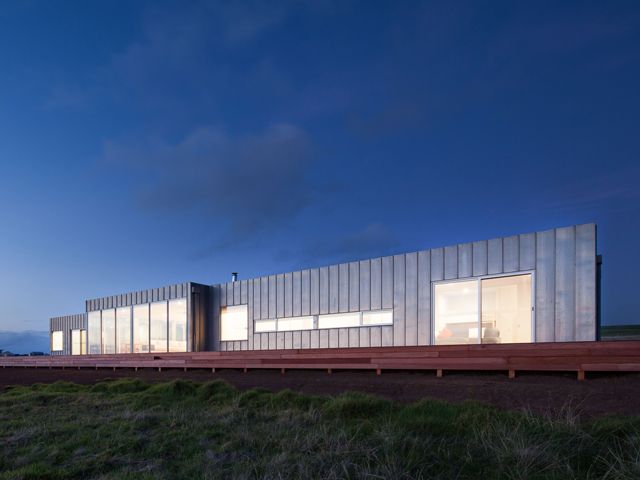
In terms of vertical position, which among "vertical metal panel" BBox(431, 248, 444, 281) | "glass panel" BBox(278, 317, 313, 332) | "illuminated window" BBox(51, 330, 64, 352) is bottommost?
"illuminated window" BBox(51, 330, 64, 352)

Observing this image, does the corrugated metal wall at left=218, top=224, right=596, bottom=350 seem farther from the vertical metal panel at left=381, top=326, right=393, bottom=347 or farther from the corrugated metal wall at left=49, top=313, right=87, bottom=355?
the corrugated metal wall at left=49, top=313, right=87, bottom=355

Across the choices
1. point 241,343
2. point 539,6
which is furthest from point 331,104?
point 241,343

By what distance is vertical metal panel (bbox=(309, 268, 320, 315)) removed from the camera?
41.5 ft

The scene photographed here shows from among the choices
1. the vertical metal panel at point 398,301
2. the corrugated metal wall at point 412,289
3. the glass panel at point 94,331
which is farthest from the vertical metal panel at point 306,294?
the glass panel at point 94,331

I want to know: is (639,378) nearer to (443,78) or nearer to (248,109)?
(443,78)

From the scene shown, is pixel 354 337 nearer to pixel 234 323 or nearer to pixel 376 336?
pixel 376 336

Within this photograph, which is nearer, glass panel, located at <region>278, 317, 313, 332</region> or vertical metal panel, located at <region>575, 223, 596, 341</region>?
vertical metal panel, located at <region>575, 223, 596, 341</region>

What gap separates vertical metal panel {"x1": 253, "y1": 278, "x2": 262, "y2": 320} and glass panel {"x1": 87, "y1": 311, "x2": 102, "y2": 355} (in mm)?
10457

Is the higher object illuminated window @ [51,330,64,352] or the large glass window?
the large glass window

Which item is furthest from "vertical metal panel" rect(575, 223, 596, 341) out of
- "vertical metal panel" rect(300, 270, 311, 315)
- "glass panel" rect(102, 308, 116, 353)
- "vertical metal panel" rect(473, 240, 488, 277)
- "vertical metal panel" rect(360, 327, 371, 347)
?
"glass panel" rect(102, 308, 116, 353)

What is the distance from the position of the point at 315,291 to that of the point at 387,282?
2.60 m

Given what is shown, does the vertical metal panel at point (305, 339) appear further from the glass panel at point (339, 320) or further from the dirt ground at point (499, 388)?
the dirt ground at point (499, 388)

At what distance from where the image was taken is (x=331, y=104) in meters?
17.3

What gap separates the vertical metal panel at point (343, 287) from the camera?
1196 centimetres
